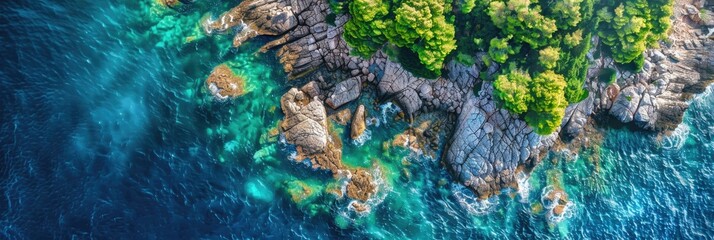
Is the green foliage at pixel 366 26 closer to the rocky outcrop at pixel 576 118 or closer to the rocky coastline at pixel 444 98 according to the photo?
the rocky coastline at pixel 444 98

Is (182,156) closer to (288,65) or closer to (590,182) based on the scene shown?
(288,65)

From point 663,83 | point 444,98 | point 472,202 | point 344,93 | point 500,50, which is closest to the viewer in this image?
point 500,50

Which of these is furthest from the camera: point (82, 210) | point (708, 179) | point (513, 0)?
point (708, 179)

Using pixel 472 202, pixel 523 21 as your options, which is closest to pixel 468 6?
pixel 523 21

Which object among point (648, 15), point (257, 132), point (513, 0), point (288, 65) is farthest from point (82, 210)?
point (648, 15)

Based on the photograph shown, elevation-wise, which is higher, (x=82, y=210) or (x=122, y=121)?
(x=122, y=121)

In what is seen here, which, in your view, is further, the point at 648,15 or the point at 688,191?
the point at 688,191

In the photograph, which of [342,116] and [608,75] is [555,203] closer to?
[608,75]
